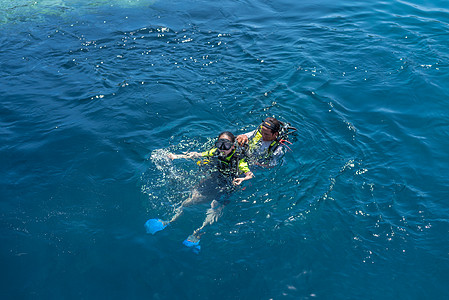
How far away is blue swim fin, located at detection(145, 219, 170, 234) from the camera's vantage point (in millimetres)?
6191

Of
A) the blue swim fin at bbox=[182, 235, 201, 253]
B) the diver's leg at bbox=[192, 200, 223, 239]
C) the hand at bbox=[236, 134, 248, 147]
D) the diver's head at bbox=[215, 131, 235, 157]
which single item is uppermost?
the diver's head at bbox=[215, 131, 235, 157]

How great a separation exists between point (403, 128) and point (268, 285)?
532cm

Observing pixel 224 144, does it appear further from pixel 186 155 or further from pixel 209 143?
pixel 209 143

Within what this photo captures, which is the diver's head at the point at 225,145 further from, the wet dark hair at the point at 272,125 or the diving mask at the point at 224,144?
the wet dark hair at the point at 272,125

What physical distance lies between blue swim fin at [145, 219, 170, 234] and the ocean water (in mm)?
207

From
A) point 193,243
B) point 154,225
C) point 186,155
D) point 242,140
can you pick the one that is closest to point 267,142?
point 242,140

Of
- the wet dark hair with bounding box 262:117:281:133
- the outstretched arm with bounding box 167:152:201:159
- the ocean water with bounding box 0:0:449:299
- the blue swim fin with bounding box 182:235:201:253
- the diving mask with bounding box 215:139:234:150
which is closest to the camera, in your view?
the ocean water with bounding box 0:0:449:299

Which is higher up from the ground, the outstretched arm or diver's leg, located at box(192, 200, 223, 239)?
the outstretched arm

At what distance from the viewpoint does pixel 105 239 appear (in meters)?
6.32

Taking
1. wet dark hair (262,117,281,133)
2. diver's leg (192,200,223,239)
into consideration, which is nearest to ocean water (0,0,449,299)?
diver's leg (192,200,223,239)

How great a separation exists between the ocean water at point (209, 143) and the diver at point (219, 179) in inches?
7.6

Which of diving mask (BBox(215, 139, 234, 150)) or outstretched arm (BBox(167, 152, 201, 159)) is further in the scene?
outstretched arm (BBox(167, 152, 201, 159))

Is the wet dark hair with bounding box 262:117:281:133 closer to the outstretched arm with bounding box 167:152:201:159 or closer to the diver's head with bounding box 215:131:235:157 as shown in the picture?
the diver's head with bounding box 215:131:235:157

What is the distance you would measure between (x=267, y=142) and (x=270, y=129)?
0.41 metres
